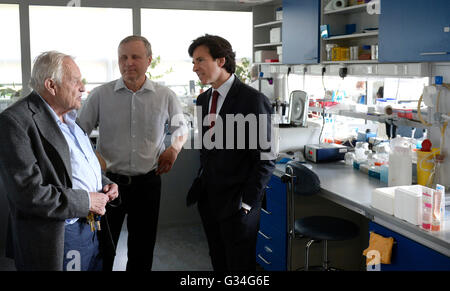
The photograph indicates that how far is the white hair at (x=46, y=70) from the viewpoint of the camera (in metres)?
1.82

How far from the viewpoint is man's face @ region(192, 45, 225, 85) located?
2496 millimetres

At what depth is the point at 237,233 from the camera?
250 centimetres

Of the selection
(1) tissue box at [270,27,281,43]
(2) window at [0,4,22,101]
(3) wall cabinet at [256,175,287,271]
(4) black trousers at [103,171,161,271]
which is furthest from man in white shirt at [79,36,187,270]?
(2) window at [0,4,22,101]

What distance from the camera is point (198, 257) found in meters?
3.87

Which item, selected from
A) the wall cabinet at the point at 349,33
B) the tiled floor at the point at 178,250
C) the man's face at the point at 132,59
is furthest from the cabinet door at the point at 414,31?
the tiled floor at the point at 178,250

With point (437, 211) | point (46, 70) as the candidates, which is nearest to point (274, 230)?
point (437, 211)

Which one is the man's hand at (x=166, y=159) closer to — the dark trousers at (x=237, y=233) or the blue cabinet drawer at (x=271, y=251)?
the dark trousers at (x=237, y=233)

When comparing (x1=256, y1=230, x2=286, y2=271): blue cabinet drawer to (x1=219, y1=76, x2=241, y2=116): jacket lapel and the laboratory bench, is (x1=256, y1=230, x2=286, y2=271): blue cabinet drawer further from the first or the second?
(x1=219, y1=76, x2=241, y2=116): jacket lapel

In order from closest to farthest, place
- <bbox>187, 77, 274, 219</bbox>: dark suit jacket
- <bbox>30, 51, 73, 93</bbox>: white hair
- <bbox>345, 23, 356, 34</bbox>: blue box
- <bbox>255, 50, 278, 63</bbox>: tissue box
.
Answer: <bbox>30, 51, 73, 93</bbox>: white hair → <bbox>187, 77, 274, 219</bbox>: dark suit jacket → <bbox>345, 23, 356, 34</bbox>: blue box → <bbox>255, 50, 278, 63</bbox>: tissue box

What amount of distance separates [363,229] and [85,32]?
4.10m

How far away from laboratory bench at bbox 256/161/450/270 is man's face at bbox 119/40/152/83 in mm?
1218

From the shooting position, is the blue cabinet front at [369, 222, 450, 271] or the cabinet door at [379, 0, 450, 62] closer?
the blue cabinet front at [369, 222, 450, 271]
